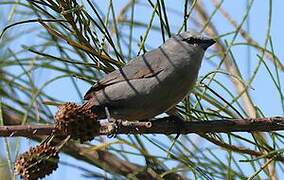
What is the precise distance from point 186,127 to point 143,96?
0.33 m

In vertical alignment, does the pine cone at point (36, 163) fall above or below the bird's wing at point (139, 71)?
below

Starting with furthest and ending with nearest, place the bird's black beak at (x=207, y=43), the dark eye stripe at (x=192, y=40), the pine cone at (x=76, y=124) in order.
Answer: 1. the dark eye stripe at (x=192, y=40)
2. the bird's black beak at (x=207, y=43)
3. the pine cone at (x=76, y=124)

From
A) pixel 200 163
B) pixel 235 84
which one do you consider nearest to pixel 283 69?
pixel 235 84

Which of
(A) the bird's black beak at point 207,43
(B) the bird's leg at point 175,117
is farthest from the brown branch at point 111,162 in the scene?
(A) the bird's black beak at point 207,43

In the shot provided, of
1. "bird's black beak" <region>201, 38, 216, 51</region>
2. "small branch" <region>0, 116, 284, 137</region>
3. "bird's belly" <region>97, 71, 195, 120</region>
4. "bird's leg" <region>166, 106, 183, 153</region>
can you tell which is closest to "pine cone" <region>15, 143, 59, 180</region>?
"small branch" <region>0, 116, 284, 137</region>

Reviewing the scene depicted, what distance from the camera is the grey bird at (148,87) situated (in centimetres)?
148

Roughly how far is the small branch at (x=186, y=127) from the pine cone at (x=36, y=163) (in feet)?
0.11

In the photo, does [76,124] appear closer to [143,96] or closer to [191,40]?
[143,96]

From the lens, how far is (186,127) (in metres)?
1.20

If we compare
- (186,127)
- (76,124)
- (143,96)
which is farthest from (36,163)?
(143,96)

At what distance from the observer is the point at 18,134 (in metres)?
1.05

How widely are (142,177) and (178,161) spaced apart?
104 millimetres

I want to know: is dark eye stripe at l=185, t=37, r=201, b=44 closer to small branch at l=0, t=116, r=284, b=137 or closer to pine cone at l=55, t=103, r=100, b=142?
small branch at l=0, t=116, r=284, b=137

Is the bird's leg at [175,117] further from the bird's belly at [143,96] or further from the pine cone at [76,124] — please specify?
the pine cone at [76,124]
